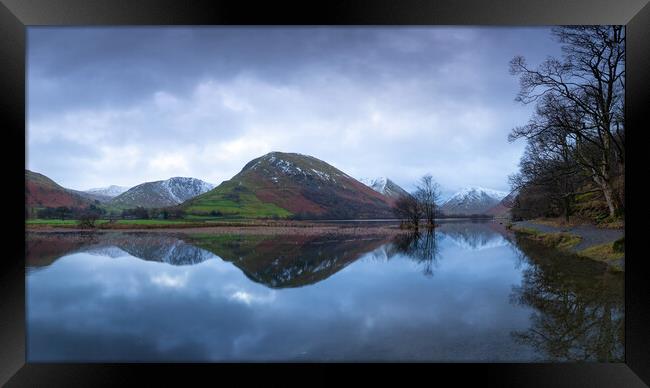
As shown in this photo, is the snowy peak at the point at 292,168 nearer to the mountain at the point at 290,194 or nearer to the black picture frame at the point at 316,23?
the mountain at the point at 290,194

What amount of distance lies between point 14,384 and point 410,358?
459 cm

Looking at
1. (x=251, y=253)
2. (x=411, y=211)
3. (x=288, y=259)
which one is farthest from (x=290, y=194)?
(x=288, y=259)

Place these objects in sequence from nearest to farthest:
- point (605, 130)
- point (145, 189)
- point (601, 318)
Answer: point (601, 318) < point (605, 130) < point (145, 189)

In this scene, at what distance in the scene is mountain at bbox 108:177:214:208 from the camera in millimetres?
26373

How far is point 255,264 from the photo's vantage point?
37.5ft

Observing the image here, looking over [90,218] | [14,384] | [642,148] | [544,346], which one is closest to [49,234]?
[90,218]

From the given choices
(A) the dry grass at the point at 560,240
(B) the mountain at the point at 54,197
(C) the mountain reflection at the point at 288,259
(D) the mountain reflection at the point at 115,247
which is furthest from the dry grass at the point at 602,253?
(B) the mountain at the point at 54,197

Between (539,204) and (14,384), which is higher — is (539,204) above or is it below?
above

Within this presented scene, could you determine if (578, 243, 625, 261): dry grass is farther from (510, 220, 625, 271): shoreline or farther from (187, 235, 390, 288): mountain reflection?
(187, 235, 390, 288): mountain reflection

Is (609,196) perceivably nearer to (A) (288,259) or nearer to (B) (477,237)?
(A) (288,259)

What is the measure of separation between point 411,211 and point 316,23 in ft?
72.3

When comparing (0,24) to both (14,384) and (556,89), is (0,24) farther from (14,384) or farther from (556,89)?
(556,89)

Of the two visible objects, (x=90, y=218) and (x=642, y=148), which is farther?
(x=90, y=218)

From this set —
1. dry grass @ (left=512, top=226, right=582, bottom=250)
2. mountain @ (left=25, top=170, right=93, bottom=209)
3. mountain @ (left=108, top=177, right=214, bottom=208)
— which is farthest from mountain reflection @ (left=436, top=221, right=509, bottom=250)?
mountain @ (left=108, top=177, right=214, bottom=208)
